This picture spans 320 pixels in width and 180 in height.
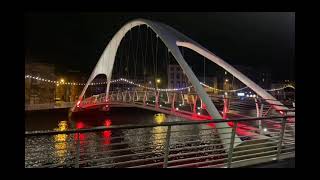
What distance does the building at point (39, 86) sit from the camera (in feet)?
135

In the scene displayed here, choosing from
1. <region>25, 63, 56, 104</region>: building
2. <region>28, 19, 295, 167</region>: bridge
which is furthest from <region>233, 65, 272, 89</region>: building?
<region>28, 19, 295, 167</region>: bridge

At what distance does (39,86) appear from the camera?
4275 cm

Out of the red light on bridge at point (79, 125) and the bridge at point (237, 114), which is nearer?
the bridge at point (237, 114)

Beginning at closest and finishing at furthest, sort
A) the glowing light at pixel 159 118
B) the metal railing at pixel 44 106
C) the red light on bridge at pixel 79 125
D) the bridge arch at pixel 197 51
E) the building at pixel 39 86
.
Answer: the bridge arch at pixel 197 51 → the red light on bridge at pixel 79 125 → the glowing light at pixel 159 118 → the metal railing at pixel 44 106 → the building at pixel 39 86

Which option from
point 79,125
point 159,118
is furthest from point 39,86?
point 159,118

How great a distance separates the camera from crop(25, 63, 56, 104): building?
41281mm

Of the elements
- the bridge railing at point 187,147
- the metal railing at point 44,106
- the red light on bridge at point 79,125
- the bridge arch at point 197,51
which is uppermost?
the bridge arch at point 197,51

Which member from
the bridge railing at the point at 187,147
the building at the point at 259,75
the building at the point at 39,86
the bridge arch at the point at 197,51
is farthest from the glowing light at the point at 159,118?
the building at the point at 259,75

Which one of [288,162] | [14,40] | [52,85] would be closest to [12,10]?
[14,40]

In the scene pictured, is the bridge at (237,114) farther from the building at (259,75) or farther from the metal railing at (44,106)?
the building at (259,75)

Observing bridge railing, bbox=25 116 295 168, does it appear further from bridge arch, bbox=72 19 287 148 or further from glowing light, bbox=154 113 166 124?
glowing light, bbox=154 113 166 124
